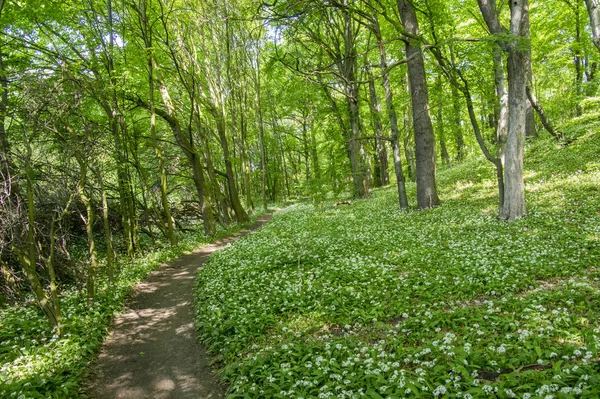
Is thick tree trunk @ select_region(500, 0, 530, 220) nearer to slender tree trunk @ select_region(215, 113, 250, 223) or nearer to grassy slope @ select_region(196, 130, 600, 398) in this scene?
grassy slope @ select_region(196, 130, 600, 398)

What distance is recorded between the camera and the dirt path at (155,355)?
245 inches

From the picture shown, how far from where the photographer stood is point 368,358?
544 cm

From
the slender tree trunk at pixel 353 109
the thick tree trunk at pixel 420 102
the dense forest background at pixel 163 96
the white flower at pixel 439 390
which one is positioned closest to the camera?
the white flower at pixel 439 390

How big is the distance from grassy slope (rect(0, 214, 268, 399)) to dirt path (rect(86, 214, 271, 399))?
34cm

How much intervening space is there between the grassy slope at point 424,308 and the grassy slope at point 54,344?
8.08 feet

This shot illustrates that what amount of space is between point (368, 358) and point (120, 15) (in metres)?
19.0

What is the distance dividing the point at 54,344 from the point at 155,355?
2224mm

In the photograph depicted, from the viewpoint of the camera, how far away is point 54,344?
734 centimetres

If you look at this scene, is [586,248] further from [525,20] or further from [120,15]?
[120,15]

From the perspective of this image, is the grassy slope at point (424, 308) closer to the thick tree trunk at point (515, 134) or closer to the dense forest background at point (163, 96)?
the thick tree trunk at point (515, 134)

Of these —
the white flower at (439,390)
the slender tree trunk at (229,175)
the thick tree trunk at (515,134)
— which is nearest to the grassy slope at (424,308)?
the white flower at (439,390)

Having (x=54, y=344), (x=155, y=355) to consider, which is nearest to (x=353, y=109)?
(x=155, y=355)

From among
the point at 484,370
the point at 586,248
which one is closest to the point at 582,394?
the point at 484,370

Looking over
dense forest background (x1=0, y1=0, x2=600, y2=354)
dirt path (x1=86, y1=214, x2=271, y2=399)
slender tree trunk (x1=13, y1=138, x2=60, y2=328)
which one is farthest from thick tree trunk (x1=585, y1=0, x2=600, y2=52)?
slender tree trunk (x1=13, y1=138, x2=60, y2=328)
